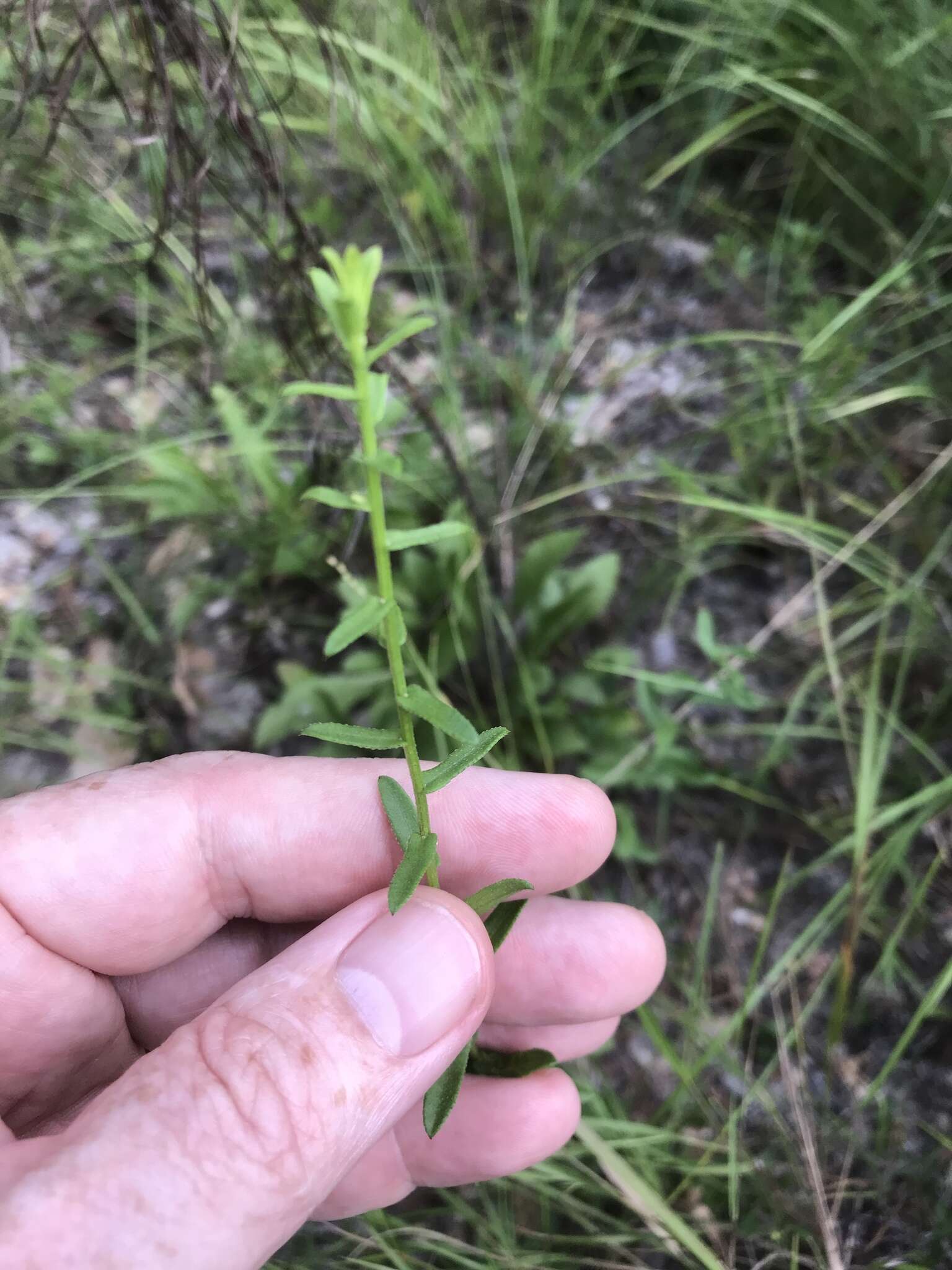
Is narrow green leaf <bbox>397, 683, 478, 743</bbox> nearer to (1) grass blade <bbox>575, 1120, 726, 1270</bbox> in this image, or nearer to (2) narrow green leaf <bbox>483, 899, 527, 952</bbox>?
(2) narrow green leaf <bbox>483, 899, 527, 952</bbox>

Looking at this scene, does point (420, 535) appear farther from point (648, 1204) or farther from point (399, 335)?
point (648, 1204)

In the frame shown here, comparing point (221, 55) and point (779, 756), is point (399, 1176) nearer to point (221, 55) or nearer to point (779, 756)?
point (779, 756)

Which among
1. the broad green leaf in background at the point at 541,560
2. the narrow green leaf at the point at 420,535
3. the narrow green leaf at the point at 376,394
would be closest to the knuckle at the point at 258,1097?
the narrow green leaf at the point at 420,535

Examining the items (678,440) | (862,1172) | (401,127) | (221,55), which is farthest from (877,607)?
(401,127)

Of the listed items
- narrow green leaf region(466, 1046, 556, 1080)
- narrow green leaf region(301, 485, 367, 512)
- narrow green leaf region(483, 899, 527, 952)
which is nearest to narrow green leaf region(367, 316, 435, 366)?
narrow green leaf region(301, 485, 367, 512)

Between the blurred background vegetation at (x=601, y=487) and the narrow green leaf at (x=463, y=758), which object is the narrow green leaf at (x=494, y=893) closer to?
the narrow green leaf at (x=463, y=758)

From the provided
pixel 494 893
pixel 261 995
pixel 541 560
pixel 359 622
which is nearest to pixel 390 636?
pixel 359 622
